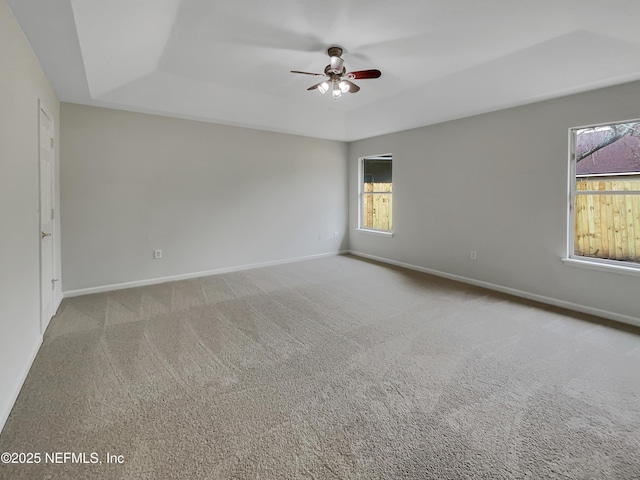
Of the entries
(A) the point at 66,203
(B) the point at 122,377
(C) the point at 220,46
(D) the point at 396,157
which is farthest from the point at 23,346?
(D) the point at 396,157

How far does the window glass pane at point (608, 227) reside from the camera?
3.31 m

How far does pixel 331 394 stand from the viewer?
6.81 feet

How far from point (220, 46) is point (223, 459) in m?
3.46

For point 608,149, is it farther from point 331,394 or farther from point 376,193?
point 331,394

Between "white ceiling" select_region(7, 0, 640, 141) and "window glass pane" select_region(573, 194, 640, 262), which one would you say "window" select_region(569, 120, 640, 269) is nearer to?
"window glass pane" select_region(573, 194, 640, 262)

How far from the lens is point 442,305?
3.72 meters

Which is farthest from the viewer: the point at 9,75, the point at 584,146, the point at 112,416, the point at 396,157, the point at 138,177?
the point at 396,157

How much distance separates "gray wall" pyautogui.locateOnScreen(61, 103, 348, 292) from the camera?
13.4ft

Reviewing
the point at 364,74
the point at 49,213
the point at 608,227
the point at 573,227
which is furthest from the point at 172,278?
the point at 608,227

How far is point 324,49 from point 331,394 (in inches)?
124

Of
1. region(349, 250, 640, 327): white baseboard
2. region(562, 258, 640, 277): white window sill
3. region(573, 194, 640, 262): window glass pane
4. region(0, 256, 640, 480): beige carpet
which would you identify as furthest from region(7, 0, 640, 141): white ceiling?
region(0, 256, 640, 480): beige carpet

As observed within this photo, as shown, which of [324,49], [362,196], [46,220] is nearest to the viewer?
[46,220]

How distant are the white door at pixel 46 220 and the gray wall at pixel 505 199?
4770mm

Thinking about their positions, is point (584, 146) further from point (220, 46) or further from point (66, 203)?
point (66, 203)
